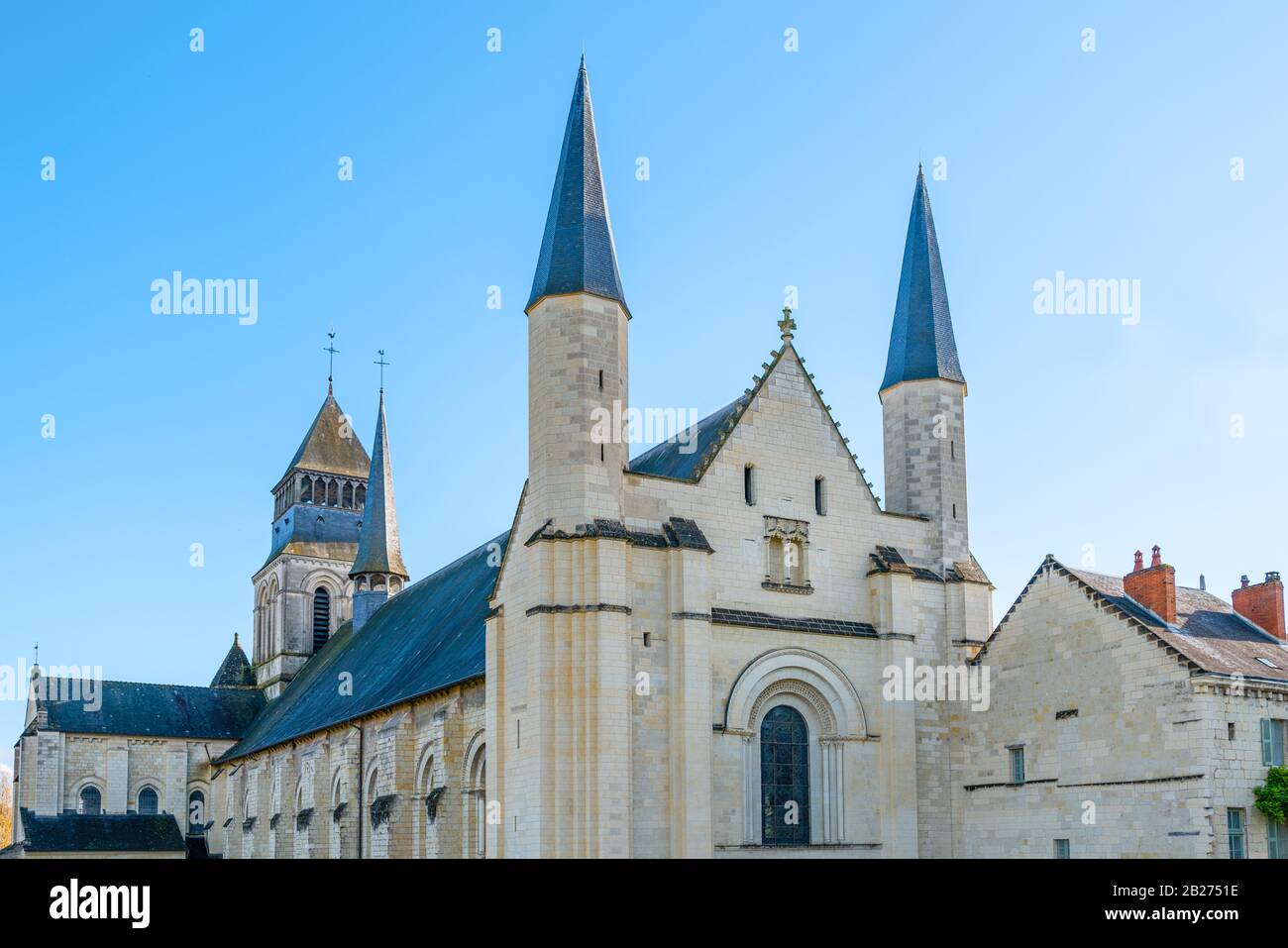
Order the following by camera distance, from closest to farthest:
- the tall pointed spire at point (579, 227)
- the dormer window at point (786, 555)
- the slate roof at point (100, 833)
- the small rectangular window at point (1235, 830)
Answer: the small rectangular window at point (1235, 830), the tall pointed spire at point (579, 227), the dormer window at point (786, 555), the slate roof at point (100, 833)

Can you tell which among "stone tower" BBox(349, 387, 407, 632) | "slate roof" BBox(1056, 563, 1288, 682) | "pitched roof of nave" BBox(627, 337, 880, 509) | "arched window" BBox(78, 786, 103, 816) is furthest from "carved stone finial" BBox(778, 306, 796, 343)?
"arched window" BBox(78, 786, 103, 816)

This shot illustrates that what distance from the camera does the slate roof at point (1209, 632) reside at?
24.5 m

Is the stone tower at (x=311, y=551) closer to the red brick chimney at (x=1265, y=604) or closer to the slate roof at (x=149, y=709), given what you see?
the slate roof at (x=149, y=709)

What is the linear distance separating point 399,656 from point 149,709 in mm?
23408

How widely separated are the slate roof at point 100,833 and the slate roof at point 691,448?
3252 cm

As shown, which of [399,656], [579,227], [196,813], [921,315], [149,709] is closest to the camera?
[579,227]

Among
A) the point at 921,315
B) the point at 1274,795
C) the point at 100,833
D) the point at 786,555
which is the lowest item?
the point at 100,833

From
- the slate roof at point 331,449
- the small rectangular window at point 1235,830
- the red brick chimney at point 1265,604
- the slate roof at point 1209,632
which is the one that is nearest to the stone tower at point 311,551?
the slate roof at point 331,449

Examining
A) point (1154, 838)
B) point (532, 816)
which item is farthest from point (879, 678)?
point (532, 816)

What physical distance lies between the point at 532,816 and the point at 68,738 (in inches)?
1607

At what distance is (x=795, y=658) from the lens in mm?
27500

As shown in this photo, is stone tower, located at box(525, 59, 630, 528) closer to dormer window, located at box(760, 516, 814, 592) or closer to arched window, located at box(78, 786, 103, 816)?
dormer window, located at box(760, 516, 814, 592)

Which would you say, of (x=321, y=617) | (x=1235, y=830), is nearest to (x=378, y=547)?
(x=321, y=617)

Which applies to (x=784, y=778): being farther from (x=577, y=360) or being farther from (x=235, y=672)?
(x=235, y=672)
